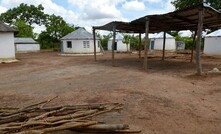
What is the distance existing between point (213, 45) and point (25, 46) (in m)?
29.4

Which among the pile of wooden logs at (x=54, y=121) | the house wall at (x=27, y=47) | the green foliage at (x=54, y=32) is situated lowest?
the pile of wooden logs at (x=54, y=121)

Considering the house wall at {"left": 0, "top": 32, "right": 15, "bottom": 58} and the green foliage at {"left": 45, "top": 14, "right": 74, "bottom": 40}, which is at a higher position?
the green foliage at {"left": 45, "top": 14, "right": 74, "bottom": 40}

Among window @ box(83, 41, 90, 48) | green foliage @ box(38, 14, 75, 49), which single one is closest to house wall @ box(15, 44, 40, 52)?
green foliage @ box(38, 14, 75, 49)

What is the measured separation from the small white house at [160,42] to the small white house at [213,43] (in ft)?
39.4

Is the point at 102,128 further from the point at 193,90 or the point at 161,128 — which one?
the point at 193,90

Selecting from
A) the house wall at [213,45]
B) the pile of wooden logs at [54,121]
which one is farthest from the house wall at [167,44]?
the pile of wooden logs at [54,121]

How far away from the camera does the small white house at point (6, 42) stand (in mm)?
20109

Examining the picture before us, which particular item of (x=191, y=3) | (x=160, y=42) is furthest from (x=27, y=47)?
(x=191, y=3)

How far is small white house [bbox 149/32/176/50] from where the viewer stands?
36875mm

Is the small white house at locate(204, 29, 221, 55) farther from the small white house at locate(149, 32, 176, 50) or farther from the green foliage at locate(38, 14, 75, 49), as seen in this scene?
the green foliage at locate(38, 14, 75, 49)

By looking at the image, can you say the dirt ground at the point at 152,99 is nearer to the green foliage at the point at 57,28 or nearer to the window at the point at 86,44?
the window at the point at 86,44

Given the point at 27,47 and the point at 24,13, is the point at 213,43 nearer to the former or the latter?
the point at 27,47

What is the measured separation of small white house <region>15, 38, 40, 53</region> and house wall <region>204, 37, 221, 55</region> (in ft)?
92.9

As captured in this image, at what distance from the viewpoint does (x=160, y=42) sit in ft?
123
